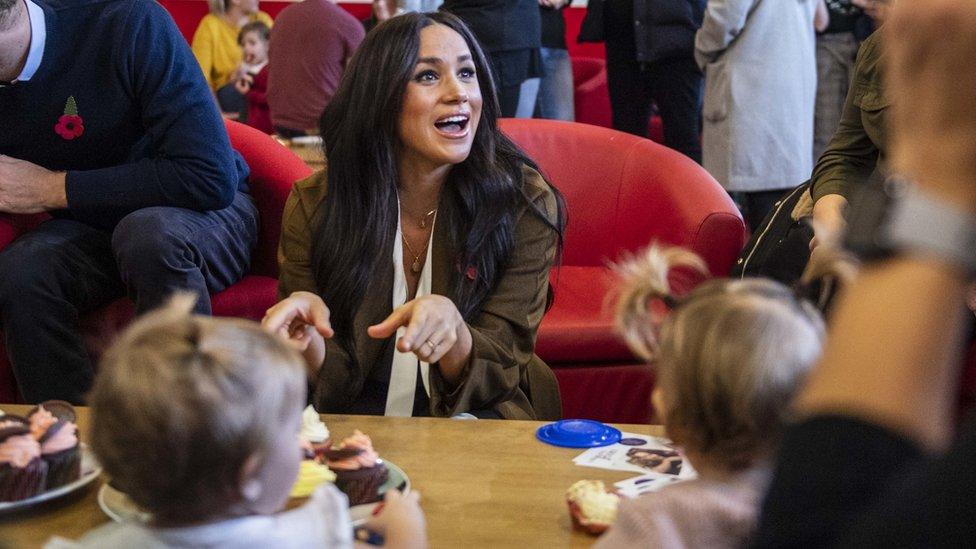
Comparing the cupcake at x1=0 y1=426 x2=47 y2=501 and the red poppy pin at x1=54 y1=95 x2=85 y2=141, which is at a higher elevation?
the red poppy pin at x1=54 y1=95 x2=85 y2=141

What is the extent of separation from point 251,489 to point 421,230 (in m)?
1.32

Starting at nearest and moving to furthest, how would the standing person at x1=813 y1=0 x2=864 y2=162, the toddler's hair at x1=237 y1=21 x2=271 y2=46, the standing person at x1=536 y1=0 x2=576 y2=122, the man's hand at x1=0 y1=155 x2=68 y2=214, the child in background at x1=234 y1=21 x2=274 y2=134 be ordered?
the man's hand at x1=0 y1=155 x2=68 y2=214, the standing person at x1=813 y1=0 x2=864 y2=162, the standing person at x1=536 y1=0 x2=576 y2=122, the child in background at x1=234 y1=21 x2=274 y2=134, the toddler's hair at x1=237 y1=21 x2=271 y2=46

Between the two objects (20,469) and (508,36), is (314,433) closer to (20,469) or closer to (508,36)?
(20,469)

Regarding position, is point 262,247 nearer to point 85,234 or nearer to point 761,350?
point 85,234

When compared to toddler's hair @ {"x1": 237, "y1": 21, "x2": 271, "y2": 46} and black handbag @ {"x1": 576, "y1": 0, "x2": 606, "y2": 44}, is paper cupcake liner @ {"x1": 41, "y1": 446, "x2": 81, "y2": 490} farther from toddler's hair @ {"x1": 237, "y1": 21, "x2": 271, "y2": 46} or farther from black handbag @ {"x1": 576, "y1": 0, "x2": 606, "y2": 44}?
toddler's hair @ {"x1": 237, "y1": 21, "x2": 271, "y2": 46}

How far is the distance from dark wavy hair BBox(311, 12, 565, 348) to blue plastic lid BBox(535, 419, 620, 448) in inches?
19.3

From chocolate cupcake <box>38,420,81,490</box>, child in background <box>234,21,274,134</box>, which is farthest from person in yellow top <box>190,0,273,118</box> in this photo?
chocolate cupcake <box>38,420,81,490</box>

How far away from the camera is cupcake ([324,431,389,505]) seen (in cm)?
155

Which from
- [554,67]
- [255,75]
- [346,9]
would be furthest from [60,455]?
[346,9]

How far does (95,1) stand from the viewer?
283cm

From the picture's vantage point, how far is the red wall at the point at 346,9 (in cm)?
820

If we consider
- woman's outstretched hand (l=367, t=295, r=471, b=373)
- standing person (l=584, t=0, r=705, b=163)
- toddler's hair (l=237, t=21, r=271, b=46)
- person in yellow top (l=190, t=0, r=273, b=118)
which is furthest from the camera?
person in yellow top (l=190, t=0, r=273, b=118)

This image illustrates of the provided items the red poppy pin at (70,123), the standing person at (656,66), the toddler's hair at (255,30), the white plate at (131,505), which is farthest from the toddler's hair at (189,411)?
the toddler's hair at (255,30)

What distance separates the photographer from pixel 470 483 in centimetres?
163
